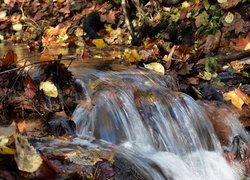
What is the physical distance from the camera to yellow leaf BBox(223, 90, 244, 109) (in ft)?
13.8

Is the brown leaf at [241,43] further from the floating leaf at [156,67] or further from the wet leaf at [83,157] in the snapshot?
the wet leaf at [83,157]

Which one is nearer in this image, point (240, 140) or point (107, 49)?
point (240, 140)

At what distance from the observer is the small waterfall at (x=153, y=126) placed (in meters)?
3.29

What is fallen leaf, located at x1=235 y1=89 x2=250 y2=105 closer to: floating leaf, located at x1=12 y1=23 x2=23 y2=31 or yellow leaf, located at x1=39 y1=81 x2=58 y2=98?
yellow leaf, located at x1=39 y1=81 x2=58 y2=98

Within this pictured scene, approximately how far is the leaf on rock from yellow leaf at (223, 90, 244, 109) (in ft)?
8.57

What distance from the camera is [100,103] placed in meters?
3.51

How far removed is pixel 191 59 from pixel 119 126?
225cm

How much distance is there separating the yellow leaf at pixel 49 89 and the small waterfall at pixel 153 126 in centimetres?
23

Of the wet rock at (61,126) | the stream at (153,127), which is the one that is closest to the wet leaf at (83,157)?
the stream at (153,127)

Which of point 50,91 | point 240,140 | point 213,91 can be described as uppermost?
point 50,91

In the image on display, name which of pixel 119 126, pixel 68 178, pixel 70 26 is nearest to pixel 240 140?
pixel 119 126

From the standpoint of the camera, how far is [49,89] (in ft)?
11.3

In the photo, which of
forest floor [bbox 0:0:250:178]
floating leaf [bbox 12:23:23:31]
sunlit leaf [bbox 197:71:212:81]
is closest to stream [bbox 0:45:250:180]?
forest floor [bbox 0:0:250:178]

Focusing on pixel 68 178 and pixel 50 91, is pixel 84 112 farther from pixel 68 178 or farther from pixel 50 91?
pixel 68 178
